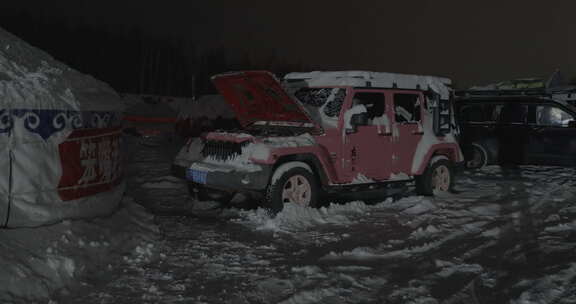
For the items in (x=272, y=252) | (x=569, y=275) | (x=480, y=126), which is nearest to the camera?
(x=569, y=275)

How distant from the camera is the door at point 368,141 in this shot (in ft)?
25.6

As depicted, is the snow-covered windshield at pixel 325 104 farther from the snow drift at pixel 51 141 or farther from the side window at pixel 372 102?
the snow drift at pixel 51 141

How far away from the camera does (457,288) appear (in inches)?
182

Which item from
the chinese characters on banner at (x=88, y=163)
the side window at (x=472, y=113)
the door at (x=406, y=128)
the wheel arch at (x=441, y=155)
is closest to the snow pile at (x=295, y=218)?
the door at (x=406, y=128)

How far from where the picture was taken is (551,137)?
12.0 meters

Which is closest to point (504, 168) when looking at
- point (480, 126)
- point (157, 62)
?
point (480, 126)

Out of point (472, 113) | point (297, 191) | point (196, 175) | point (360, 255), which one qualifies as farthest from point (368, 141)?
point (472, 113)

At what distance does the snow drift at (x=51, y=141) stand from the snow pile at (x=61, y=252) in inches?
9.7

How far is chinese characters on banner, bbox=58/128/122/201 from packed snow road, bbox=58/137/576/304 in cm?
98

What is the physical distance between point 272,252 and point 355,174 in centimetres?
263

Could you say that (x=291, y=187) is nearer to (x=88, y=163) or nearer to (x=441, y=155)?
(x=88, y=163)

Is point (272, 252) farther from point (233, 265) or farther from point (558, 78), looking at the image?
point (558, 78)

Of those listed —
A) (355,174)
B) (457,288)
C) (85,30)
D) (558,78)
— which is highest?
(85,30)

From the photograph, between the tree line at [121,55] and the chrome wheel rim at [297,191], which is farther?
the tree line at [121,55]
